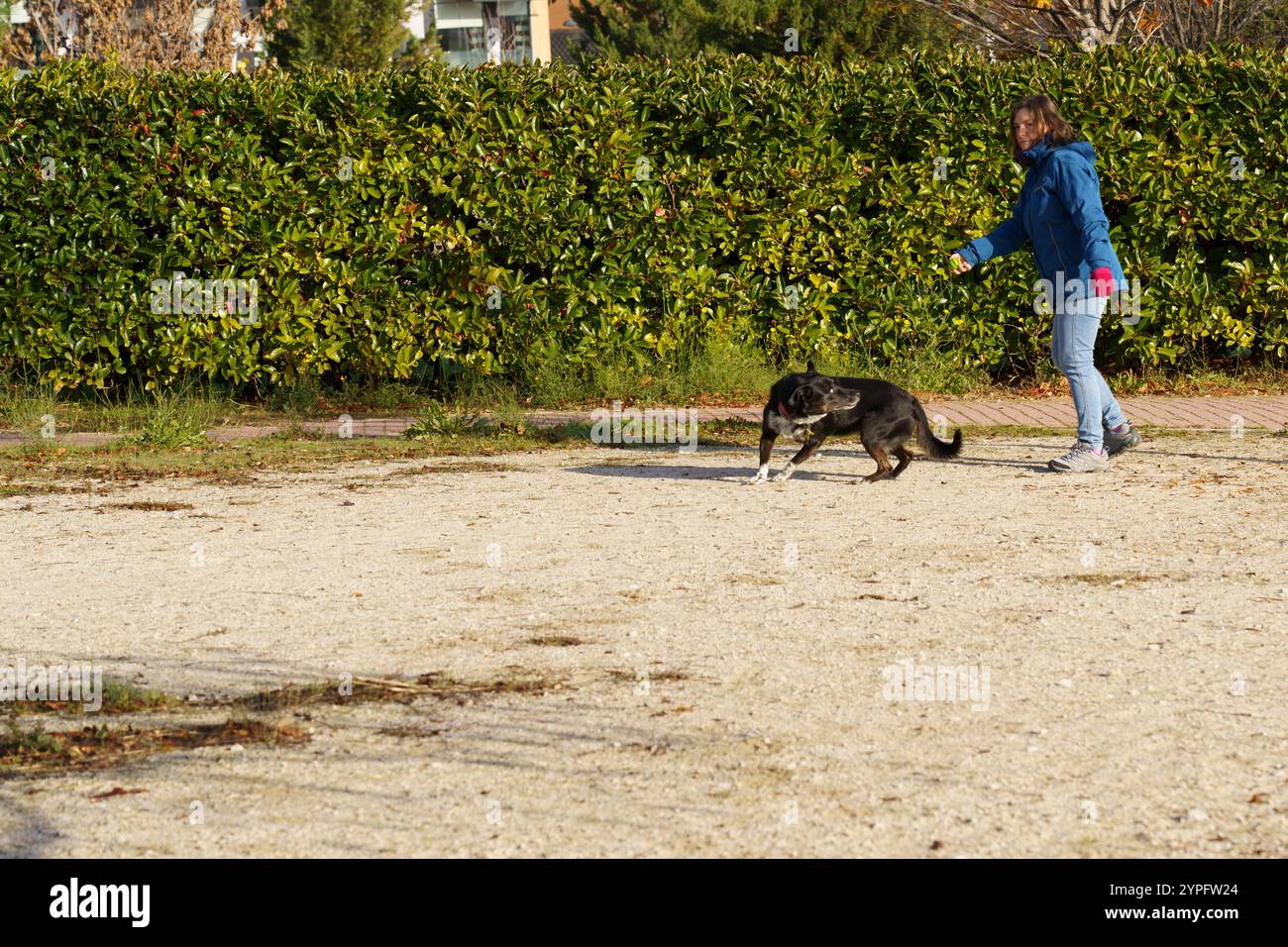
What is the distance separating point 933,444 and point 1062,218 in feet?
5.01

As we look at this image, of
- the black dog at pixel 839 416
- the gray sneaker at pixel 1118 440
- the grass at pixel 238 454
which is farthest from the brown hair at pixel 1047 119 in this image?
the grass at pixel 238 454

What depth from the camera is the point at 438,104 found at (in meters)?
12.0

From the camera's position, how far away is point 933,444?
962 cm

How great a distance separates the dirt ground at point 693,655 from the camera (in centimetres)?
403

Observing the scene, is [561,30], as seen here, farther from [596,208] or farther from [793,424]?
[793,424]

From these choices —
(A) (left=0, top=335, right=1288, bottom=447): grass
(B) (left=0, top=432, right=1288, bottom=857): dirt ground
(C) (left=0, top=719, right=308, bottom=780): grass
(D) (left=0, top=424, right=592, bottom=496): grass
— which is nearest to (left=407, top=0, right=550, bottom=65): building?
(A) (left=0, top=335, right=1288, bottom=447): grass

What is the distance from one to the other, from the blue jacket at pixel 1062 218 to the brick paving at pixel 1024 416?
195 cm

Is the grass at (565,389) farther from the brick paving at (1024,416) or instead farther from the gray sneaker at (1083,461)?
the gray sneaker at (1083,461)

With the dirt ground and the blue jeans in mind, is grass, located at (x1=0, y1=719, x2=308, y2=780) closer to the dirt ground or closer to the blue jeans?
the dirt ground

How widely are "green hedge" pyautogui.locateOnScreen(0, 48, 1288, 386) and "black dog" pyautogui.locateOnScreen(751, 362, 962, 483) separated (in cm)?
320

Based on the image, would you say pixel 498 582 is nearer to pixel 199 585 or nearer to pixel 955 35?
pixel 199 585

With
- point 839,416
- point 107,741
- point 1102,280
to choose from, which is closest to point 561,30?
point 839,416
